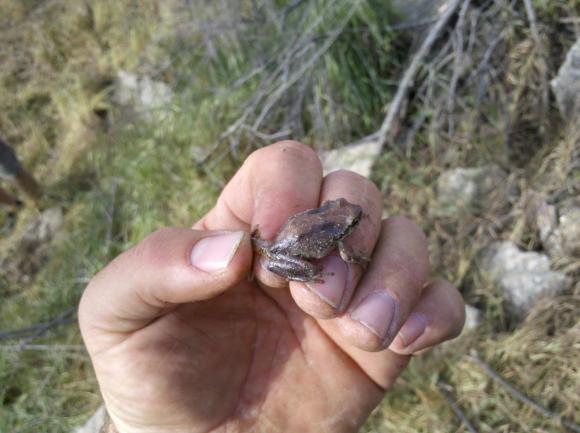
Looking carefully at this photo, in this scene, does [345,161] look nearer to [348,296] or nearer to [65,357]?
[348,296]

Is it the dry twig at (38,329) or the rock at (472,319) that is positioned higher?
the dry twig at (38,329)

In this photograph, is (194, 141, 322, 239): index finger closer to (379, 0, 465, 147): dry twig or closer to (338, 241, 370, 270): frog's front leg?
(338, 241, 370, 270): frog's front leg

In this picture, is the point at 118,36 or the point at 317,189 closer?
the point at 317,189

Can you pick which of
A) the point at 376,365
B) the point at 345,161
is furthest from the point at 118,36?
the point at 376,365

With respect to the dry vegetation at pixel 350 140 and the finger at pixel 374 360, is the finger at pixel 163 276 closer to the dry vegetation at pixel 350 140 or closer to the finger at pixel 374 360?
the finger at pixel 374 360

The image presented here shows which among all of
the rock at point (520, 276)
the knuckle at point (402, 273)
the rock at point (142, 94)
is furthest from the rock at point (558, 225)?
the rock at point (142, 94)
